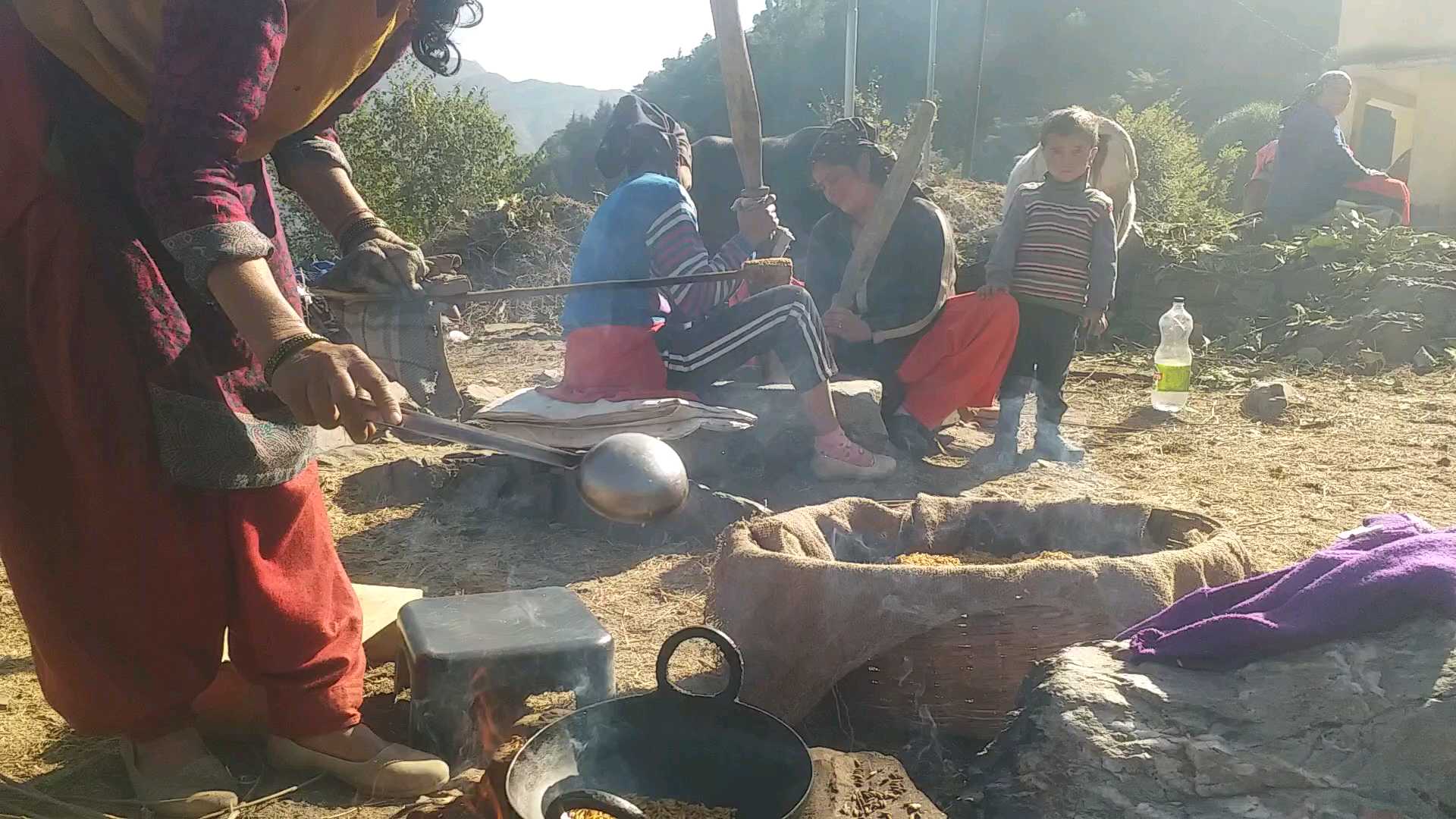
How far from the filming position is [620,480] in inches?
84.4

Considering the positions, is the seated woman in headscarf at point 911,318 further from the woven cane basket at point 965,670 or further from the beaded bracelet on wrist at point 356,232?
the beaded bracelet on wrist at point 356,232

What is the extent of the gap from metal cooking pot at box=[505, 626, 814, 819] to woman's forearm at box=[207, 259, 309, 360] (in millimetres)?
813

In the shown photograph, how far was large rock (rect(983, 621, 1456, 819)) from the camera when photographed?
1.40 m

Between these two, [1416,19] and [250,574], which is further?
[1416,19]

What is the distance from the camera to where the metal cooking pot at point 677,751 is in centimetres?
183

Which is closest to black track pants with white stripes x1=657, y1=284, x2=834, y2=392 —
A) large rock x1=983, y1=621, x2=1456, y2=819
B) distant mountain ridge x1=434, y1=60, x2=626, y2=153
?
large rock x1=983, y1=621, x2=1456, y2=819

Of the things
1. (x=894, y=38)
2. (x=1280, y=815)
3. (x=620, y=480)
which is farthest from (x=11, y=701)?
(x=894, y=38)

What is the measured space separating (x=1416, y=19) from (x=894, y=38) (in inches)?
679

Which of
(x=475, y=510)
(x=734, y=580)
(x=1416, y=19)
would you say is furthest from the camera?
(x=1416, y=19)

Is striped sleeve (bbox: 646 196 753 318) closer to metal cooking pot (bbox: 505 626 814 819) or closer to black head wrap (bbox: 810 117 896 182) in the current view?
black head wrap (bbox: 810 117 896 182)

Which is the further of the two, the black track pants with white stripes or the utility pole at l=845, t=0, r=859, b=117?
the utility pole at l=845, t=0, r=859, b=117

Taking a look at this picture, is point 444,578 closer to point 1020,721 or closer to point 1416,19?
point 1020,721

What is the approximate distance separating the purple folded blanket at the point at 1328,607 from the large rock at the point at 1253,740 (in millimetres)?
26

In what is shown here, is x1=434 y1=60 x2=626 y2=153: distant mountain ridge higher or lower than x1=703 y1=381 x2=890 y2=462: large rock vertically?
higher
